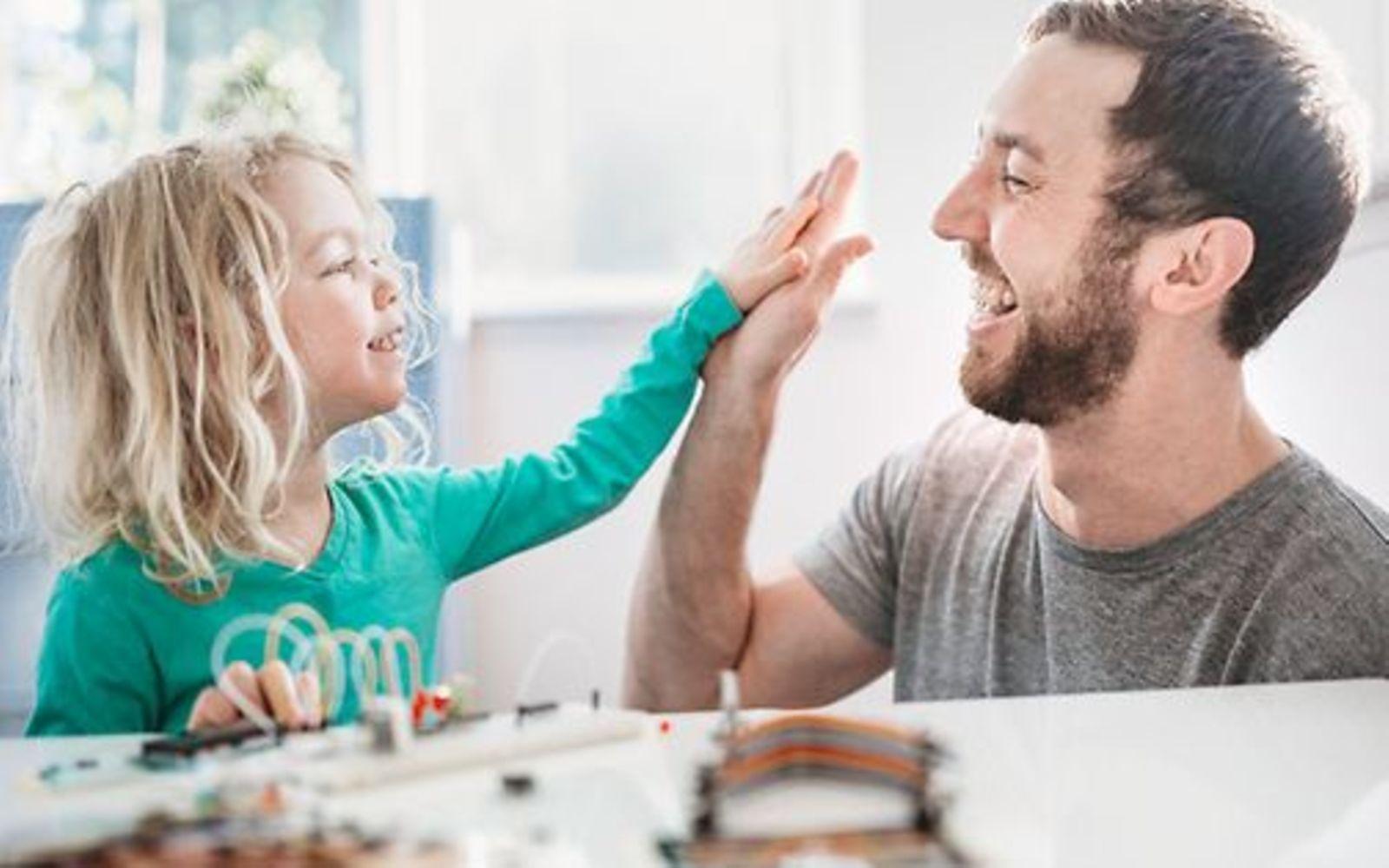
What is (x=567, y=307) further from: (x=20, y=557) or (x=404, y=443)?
(x=404, y=443)

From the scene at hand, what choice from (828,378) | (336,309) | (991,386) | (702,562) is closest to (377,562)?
(336,309)

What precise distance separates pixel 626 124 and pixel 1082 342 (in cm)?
158

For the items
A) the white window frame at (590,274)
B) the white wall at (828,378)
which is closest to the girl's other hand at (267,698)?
the white wall at (828,378)

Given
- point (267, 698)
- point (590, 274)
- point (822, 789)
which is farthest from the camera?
point (590, 274)

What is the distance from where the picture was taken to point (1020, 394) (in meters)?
1.19

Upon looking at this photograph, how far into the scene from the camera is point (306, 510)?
1143mm

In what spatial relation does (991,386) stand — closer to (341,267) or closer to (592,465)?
(592,465)

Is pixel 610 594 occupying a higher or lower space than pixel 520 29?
lower

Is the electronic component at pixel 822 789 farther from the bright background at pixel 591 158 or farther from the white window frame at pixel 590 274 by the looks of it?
the white window frame at pixel 590 274

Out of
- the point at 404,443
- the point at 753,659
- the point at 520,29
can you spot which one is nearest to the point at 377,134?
the point at 520,29

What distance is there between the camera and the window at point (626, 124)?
8.57 ft

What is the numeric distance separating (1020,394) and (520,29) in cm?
164

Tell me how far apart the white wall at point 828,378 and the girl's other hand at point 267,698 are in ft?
5.42

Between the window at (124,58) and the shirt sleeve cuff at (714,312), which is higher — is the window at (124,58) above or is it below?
above
